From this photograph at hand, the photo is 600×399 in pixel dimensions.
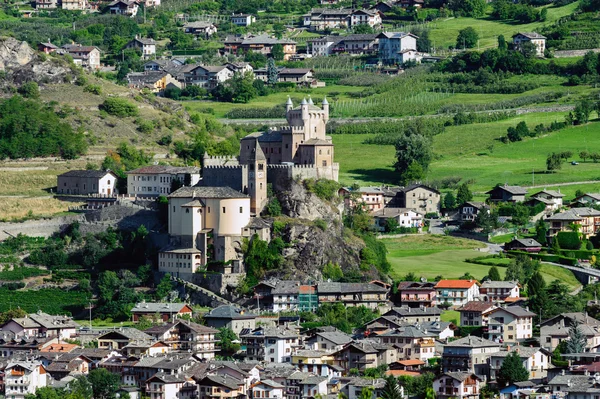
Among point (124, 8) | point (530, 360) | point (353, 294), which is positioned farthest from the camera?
point (124, 8)

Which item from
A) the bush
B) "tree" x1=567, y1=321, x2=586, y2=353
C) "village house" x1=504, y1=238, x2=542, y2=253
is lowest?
"tree" x1=567, y1=321, x2=586, y2=353

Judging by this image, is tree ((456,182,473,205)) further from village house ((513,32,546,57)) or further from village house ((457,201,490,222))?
village house ((513,32,546,57))

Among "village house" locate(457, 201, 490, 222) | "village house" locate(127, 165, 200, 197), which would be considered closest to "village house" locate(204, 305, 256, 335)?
"village house" locate(127, 165, 200, 197)

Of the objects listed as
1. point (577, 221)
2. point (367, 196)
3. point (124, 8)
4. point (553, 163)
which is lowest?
point (577, 221)

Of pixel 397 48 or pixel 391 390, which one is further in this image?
pixel 397 48

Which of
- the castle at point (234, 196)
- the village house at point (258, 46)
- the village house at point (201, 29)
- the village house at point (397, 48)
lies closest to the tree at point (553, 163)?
the castle at point (234, 196)

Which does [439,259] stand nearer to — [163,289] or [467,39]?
[163,289]

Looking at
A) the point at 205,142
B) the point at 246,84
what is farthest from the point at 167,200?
the point at 246,84

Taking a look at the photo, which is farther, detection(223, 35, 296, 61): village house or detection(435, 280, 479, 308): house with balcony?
detection(223, 35, 296, 61): village house

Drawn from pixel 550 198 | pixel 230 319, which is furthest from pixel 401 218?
pixel 230 319
